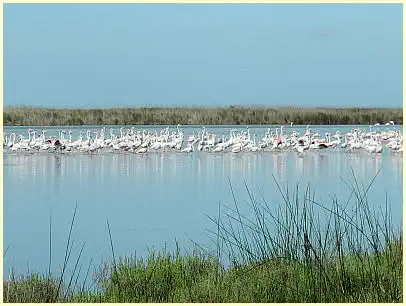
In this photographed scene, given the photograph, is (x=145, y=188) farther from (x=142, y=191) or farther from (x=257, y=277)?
(x=257, y=277)

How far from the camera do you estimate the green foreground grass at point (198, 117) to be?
2503 centimetres

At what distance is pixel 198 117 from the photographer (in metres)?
25.2

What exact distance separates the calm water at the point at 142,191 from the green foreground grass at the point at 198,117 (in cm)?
883

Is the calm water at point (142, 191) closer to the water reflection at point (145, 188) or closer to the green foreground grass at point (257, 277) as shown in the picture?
the water reflection at point (145, 188)

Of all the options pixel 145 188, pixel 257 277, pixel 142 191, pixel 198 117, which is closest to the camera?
pixel 257 277

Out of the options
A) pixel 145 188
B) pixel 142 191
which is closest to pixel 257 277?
pixel 142 191

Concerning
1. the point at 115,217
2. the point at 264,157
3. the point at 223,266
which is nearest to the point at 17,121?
the point at 264,157

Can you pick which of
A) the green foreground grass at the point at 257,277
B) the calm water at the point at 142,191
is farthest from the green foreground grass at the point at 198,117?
the green foreground grass at the point at 257,277

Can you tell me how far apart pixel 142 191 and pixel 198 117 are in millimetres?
15000

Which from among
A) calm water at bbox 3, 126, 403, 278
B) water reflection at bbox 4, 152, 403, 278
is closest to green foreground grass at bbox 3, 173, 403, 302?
calm water at bbox 3, 126, 403, 278

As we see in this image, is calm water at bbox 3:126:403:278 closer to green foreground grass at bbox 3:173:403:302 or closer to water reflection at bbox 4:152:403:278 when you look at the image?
water reflection at bbox 4:152:403:278

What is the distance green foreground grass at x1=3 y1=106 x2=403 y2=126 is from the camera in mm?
25031

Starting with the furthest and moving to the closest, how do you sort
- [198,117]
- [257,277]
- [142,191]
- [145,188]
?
[198,117]
[145,188]
[142,191]
[257,277]

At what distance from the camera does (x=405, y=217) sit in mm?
4797
